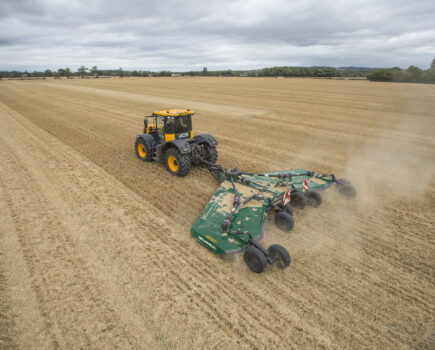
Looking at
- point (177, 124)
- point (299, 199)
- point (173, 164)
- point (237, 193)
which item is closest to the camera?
point (237, 193)

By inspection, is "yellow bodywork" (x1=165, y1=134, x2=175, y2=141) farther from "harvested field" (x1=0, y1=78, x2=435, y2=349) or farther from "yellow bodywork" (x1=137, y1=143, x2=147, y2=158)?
"yellow bodywork" (x1=137, y1=143, x2=147, y2=158)

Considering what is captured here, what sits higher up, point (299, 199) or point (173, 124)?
point (173, 124)

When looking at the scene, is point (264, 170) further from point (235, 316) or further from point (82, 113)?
point (82, 113)

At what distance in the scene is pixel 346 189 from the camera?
666cm

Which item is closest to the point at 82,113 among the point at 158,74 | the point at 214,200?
the point at 214,200

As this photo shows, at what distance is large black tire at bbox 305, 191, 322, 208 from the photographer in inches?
239

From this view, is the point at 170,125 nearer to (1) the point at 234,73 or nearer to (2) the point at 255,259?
(2) the point at 255,259

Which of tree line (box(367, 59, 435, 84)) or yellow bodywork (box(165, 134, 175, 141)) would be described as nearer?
yellow bodywork (box(165, 134, 175, 141))

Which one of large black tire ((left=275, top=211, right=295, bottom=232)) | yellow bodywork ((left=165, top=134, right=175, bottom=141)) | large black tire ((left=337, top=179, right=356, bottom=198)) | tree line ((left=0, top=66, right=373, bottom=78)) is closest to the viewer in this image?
large black tire ((left=275, top=211, right=295, bottom=232))

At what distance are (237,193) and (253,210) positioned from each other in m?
0.66

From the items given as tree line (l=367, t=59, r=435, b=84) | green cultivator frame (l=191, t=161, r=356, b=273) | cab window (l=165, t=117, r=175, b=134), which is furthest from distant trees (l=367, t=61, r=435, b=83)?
cab window (l=165, t=117, r=175, b=134)

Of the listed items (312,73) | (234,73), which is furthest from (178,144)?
(234,73)

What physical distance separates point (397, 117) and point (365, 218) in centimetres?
1692

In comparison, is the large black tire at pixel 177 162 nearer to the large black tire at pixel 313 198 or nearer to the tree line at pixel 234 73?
the large black tire at pixel 313 198
